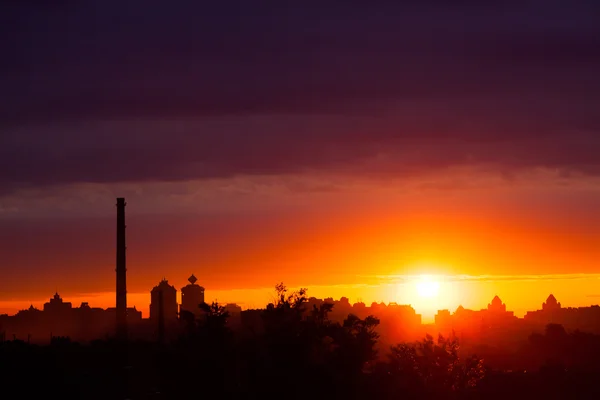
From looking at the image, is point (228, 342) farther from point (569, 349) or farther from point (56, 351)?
point (569, 349)

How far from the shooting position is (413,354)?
239 feet

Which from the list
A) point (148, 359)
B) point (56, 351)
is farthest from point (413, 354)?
point (56, 351)

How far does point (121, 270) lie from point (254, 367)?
58.3 meters

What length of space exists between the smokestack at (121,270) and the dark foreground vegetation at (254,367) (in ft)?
122

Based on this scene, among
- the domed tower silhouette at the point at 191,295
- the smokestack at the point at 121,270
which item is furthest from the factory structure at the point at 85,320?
the smokestack at the point at 121,270

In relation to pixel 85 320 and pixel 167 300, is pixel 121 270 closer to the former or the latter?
pixel 85 320

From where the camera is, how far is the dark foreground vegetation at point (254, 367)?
194ft

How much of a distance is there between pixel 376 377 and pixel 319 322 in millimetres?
5931

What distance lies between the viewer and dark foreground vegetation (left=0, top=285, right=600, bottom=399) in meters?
59.2

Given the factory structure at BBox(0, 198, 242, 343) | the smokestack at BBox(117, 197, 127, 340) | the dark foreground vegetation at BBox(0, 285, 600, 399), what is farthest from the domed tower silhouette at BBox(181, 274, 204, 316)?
the dark foreground vegetation at BBox(0, 285, 600, 399)

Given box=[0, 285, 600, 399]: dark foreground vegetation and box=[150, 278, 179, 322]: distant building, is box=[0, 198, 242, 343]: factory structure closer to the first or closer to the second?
box=[150, 278, 179, 322]: distant building

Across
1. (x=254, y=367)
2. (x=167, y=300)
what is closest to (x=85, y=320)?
(x=167, y=300)

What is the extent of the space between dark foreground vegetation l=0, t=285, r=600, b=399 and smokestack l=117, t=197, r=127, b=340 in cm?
3731

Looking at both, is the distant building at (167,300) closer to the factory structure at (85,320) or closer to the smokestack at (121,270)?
the factory structure at (85,320)
